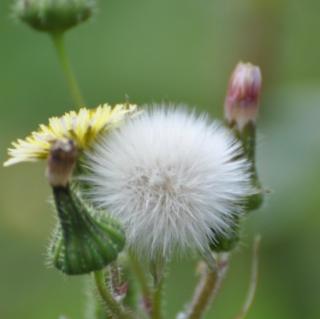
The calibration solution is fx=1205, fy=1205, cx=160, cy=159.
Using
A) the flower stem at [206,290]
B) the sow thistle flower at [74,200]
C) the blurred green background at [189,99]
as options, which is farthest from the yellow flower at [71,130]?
the blurred green background at [189,99]

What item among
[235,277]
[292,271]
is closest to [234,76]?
[292,271]

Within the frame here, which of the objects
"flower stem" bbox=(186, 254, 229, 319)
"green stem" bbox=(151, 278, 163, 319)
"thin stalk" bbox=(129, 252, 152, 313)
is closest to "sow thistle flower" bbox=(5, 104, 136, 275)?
"green stem" bbox=(151, 278, 163, 319)

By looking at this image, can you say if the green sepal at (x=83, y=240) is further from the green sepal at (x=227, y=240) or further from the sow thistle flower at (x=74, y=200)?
the green sepal at (x=227, y=240)

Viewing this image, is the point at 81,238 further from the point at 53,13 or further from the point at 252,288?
the point at 53,13

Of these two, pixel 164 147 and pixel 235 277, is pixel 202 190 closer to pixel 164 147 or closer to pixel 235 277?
pixel 164 147

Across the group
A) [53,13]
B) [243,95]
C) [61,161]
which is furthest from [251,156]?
[53,13]

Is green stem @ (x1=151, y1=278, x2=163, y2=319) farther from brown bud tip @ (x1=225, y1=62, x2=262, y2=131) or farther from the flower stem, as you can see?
brown bud tip @ (x1=225, y1=62, x2=262, y2=131)
